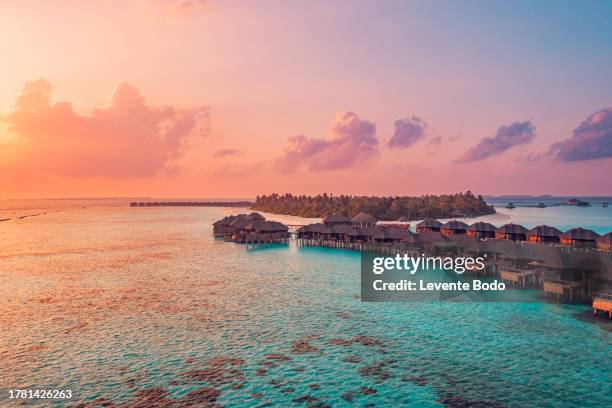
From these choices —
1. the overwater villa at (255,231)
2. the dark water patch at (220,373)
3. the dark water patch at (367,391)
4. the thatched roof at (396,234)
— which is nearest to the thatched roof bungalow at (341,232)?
the thatched roof at (396,234)

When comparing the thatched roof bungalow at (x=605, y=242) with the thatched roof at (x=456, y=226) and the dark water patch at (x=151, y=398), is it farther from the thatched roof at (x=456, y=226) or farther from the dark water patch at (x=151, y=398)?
the dark water patch at (x=151, y=398)

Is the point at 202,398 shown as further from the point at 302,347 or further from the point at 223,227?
the point at 223,227

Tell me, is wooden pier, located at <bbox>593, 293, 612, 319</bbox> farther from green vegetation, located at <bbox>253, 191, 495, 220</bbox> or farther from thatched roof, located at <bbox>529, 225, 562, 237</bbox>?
green vegetation, located at <bbox>253, 191, 495, 220</bbox>

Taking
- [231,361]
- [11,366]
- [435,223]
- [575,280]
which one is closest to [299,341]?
[231,361]

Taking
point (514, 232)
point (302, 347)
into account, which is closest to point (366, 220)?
point (514, 232)

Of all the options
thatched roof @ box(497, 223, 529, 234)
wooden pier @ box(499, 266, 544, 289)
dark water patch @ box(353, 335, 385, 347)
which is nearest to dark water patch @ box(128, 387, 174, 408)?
dark water patch @ box(353, 335, 385, 347)

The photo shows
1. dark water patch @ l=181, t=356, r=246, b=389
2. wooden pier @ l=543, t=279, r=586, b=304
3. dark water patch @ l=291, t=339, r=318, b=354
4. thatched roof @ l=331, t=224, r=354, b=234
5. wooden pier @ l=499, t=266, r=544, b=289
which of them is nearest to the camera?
dark water patch @ l=181, t=356, r=246, b=389
